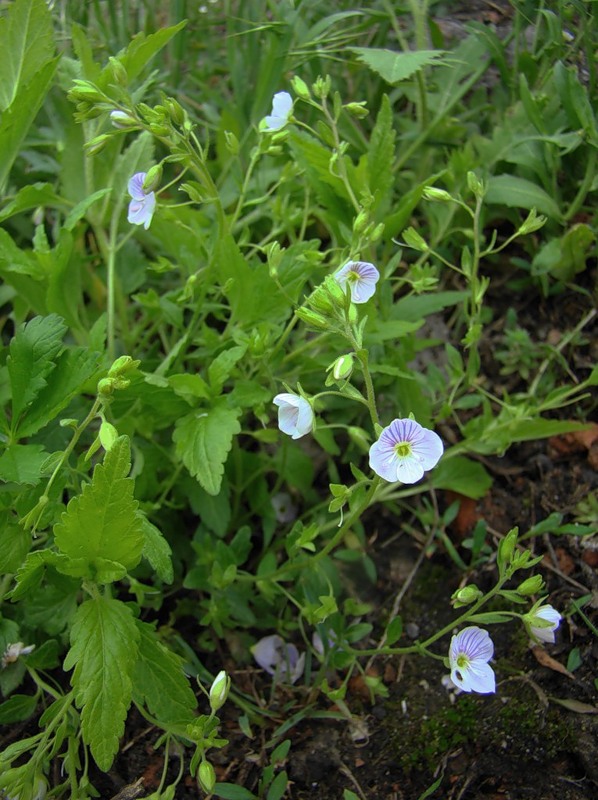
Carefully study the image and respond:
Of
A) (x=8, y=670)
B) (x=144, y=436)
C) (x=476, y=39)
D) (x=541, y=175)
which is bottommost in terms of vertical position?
(x=8, y=670)

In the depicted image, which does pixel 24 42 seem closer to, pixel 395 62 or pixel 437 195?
pixel 395 62

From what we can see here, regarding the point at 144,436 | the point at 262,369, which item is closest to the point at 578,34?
the point at 262,369

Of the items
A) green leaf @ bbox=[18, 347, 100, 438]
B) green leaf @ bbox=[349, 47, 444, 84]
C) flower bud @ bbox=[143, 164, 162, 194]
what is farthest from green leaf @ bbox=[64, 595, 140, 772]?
A: green leaf @ bbox=[349, 47, 444, 84]

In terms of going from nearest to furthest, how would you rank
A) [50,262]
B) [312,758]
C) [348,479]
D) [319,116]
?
[312,758] → [50,262] → [348,479] → [319,116]

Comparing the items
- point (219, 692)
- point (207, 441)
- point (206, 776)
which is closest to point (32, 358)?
point (207, 441)

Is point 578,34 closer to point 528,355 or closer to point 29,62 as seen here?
point 528,355

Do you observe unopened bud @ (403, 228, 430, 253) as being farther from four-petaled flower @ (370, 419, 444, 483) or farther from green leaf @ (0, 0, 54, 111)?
green leaf @ (0, 0, 54, 111)
